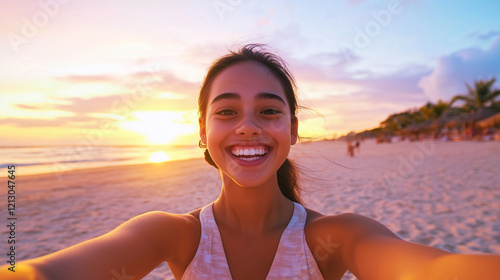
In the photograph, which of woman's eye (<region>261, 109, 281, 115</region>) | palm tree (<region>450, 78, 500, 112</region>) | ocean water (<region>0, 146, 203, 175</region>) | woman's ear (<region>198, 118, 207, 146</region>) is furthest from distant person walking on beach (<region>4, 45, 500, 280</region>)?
palm tree (<region>450, 78, 500, 112</region>)

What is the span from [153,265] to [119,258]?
28 centimetres

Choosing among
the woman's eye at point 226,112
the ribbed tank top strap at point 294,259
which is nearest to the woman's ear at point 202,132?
the woman's eye at point 226,112

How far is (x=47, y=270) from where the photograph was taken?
3.76 ft

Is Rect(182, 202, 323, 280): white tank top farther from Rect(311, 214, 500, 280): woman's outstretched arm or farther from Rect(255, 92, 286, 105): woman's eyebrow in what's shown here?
Rect(255, 92, 286, 105): woman's eyebrow

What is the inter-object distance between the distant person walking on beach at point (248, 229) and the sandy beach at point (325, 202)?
92 cm

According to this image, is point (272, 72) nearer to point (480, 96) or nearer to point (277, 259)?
point (277, 259)

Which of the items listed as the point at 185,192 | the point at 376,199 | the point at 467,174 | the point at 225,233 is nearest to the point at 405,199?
the point at 376,199

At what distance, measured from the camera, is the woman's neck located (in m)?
1.98

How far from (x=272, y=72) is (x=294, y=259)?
1.30 metres

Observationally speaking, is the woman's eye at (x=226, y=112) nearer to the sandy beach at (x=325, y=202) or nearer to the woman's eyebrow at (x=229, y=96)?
the woman's eyebrow at (x=229, y=96)

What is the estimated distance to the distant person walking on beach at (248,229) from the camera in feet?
4.87

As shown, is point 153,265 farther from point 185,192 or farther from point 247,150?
point 185,192

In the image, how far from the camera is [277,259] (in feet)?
5.74

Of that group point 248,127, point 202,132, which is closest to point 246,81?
point 248,127
